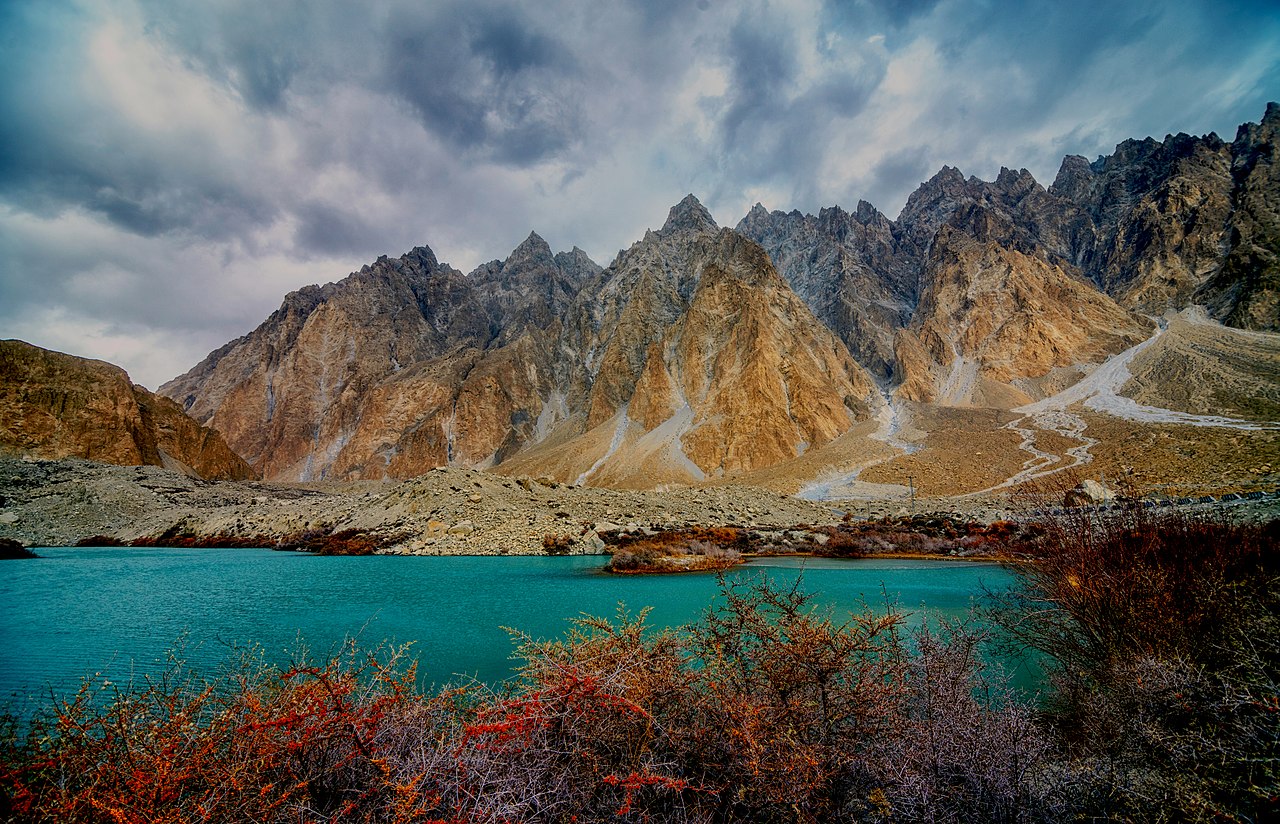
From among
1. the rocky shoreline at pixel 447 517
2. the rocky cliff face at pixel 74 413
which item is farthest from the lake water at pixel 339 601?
the rocky cliff face at pixel 74 413

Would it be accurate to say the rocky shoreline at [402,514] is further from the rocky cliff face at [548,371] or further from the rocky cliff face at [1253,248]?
the rocky cliff face at [1253,248]

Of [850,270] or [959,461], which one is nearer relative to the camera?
[959,461]

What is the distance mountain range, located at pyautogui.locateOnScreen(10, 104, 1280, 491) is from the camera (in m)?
74.9

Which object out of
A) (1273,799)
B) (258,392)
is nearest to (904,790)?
(1273,799)

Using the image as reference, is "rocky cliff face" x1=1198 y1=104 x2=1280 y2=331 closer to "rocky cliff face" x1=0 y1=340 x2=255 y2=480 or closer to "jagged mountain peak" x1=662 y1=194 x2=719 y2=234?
"jagged mountain peak" x1=662 y1=194 x2=719 y2=234

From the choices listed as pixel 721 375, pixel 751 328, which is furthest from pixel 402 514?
pixel 751 328

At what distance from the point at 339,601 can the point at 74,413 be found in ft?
214

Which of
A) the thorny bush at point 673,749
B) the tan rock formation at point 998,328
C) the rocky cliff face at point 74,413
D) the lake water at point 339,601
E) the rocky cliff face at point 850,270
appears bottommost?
the lake water at point 339,601

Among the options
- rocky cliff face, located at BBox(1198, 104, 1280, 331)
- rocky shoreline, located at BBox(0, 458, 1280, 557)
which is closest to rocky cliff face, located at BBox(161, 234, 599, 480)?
rocky shoreline, located at BBox(0, 458, 1280, 557)

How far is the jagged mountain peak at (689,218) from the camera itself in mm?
138625

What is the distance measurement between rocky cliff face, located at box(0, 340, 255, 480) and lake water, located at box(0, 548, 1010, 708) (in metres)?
36.9

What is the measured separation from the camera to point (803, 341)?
93.6 m

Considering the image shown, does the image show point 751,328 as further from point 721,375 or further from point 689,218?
point 689,218

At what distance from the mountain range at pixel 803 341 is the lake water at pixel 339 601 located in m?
41.2
